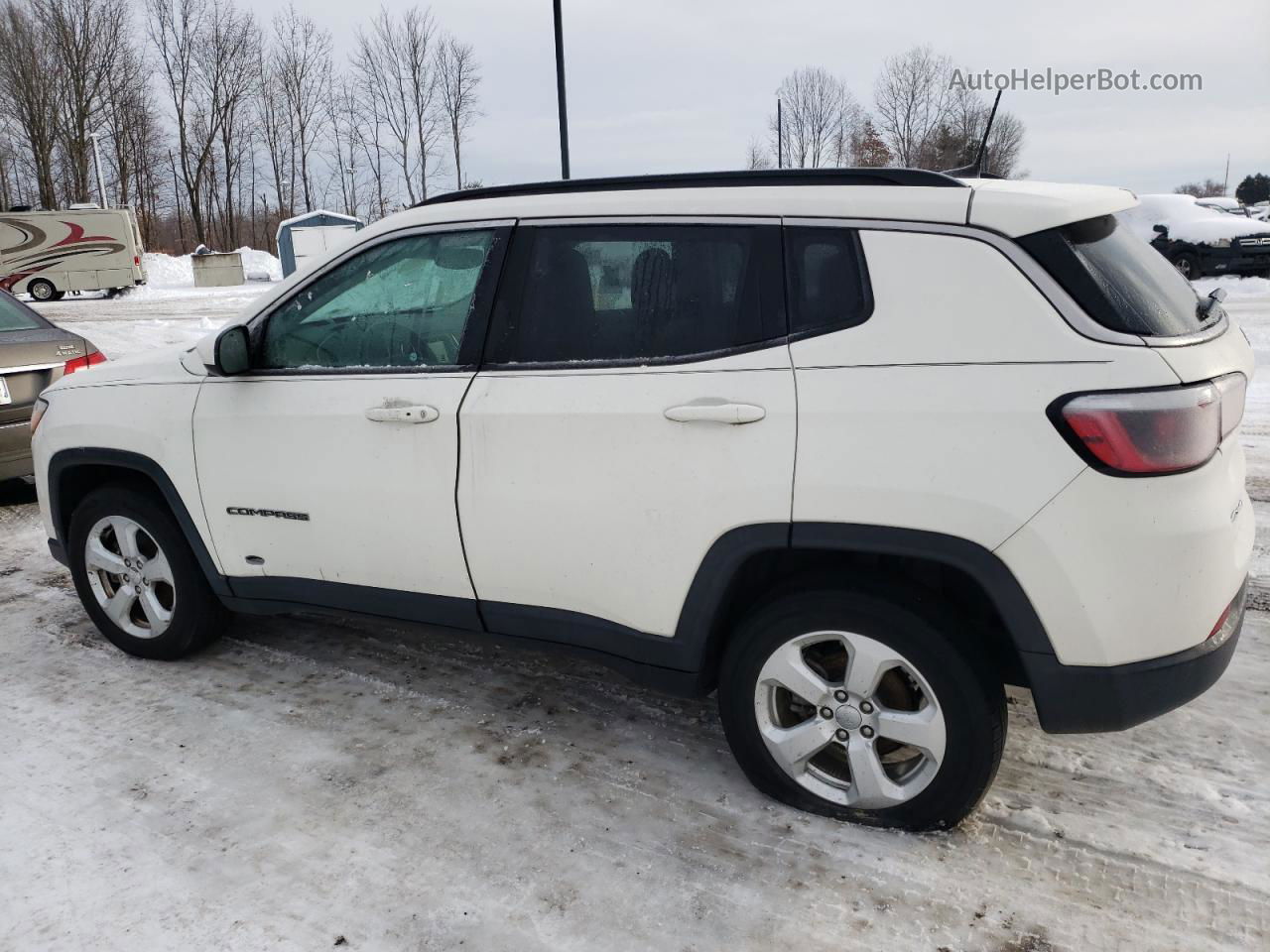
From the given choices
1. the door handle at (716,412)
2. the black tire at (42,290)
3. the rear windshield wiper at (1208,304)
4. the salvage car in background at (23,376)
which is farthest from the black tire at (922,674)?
the black tire at (42,290)

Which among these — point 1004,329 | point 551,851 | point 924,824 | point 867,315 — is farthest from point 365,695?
point 1004,329

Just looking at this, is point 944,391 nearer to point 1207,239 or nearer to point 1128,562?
point 1128,562

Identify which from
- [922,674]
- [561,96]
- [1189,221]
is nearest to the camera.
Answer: [922,674]

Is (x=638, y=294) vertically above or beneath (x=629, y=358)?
above

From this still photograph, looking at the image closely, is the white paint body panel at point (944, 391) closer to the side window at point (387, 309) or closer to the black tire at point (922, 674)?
the black tire at point (922, 674)

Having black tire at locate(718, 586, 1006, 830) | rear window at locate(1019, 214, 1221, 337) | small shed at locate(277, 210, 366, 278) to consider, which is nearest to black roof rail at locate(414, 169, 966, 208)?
rear window at locate(1019, 214, 1221, 337)

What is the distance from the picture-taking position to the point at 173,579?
3.93 meters

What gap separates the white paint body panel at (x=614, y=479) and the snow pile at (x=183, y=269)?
37839 millimetres

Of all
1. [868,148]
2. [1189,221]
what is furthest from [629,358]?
[868,148]

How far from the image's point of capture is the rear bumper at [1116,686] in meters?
2.41

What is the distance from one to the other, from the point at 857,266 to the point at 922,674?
1.12m

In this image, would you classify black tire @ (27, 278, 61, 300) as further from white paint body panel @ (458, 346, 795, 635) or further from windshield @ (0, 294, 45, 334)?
white paint body panel @ (458, 346, 795, 635)

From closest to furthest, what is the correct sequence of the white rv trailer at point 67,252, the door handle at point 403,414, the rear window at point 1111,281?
1. the rear window at point 1111,281
2. the door handle at point 403,414
3. the white rv trailer at point 67,252

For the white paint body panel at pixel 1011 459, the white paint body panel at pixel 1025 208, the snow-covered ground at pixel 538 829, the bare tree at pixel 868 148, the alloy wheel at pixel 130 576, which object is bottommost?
the snow-covered ground at pixel 538 829
